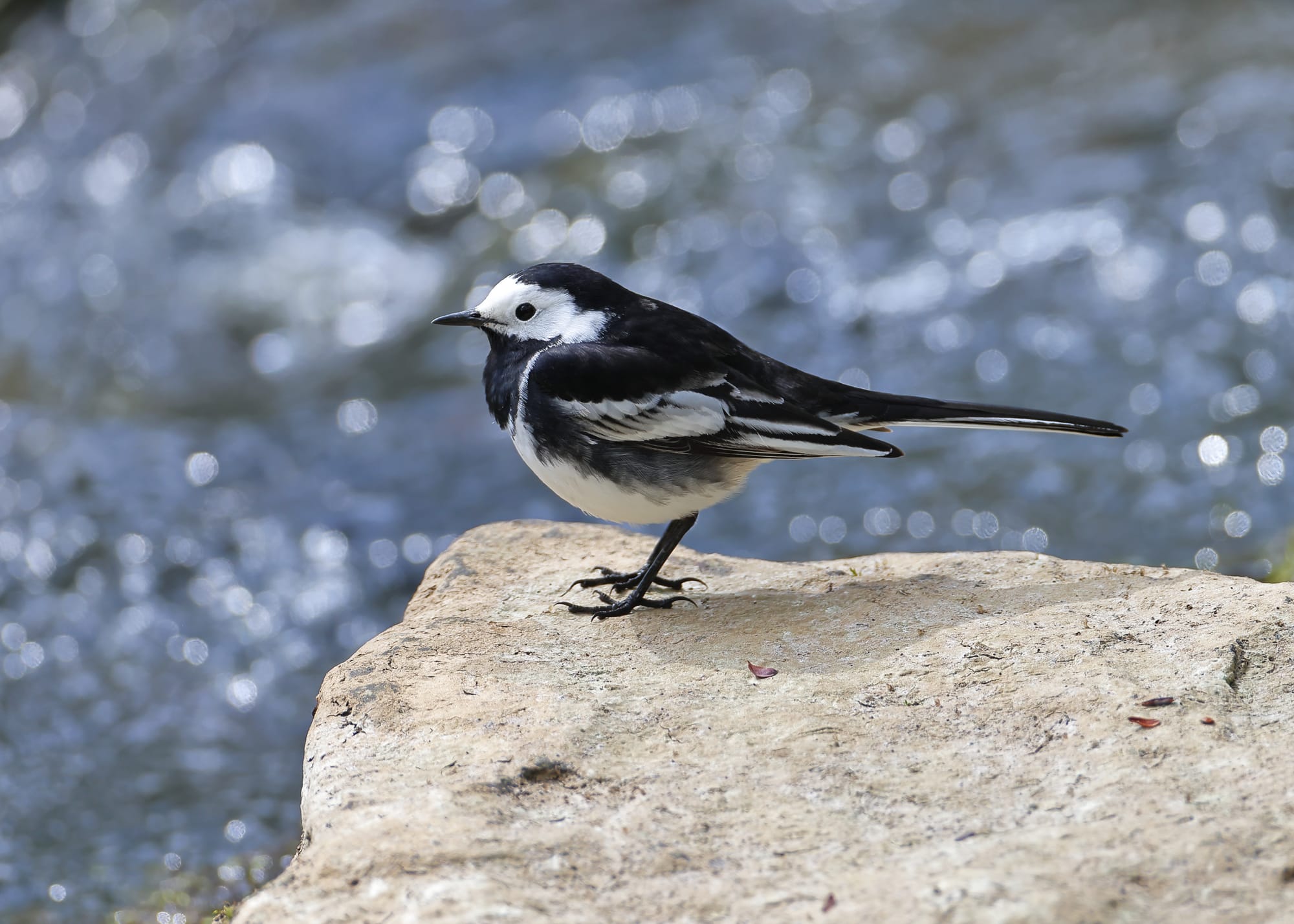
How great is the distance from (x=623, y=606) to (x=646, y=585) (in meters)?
0.15

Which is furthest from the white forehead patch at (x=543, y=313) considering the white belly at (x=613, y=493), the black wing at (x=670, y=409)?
the white belly at (x=613, y=493)

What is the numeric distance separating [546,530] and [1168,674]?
2992 mm

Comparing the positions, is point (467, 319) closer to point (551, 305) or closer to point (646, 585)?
point (551, 305)

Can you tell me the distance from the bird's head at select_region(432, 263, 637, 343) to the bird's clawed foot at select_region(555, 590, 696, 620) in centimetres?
106

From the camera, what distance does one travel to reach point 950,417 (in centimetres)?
499

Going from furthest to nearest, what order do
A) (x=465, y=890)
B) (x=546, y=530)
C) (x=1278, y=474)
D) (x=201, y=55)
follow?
(x=201, y=55) < (x=1278, y=474) < (x=546, y=530) < (x=465, y=890)

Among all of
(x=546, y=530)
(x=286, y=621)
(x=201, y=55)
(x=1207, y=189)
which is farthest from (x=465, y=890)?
(x=201, y=55)

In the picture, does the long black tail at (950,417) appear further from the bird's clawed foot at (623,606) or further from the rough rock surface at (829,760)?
the bird's clawed foot at (623,606)

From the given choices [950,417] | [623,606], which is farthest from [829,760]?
[950,417]

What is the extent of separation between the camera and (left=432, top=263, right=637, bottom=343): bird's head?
517cm

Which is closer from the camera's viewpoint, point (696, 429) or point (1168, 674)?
point (1168, 674)

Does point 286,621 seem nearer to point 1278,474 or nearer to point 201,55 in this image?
point 1278,474

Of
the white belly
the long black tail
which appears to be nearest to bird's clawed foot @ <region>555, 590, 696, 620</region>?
the white belly

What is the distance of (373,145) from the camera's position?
1315 cm
